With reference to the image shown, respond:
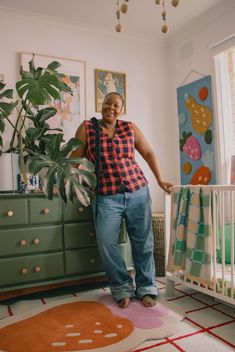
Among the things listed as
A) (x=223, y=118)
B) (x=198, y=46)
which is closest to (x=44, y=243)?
(x=223, y=118)

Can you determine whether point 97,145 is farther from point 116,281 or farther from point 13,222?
point 116,281

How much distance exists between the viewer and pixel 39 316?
1961mm

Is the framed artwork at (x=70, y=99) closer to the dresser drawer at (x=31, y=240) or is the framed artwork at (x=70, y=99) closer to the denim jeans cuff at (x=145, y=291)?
the dresser drawer at (x=31, y=240)

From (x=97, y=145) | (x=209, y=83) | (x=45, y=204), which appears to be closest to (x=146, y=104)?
(x=209, y=83)

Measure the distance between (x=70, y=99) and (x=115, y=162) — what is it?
109 cm

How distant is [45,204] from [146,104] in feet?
5.35

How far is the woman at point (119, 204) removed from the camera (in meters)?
2.13

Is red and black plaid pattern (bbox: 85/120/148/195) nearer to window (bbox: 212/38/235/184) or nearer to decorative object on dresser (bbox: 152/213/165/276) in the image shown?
decorative object on dresser (bbox: 152/213/165/276)

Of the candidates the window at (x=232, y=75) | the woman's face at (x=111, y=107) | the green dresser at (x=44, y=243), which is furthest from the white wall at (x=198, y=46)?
the green dresser at (x=44, y=243)

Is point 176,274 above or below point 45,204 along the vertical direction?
below

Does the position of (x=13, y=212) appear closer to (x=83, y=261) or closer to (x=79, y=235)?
(x=79, y=235)

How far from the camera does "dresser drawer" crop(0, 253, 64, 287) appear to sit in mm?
2152

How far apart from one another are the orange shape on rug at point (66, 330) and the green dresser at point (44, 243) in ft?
0.97

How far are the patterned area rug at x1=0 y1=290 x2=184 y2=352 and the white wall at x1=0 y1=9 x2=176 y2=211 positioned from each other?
1472 millimetres
